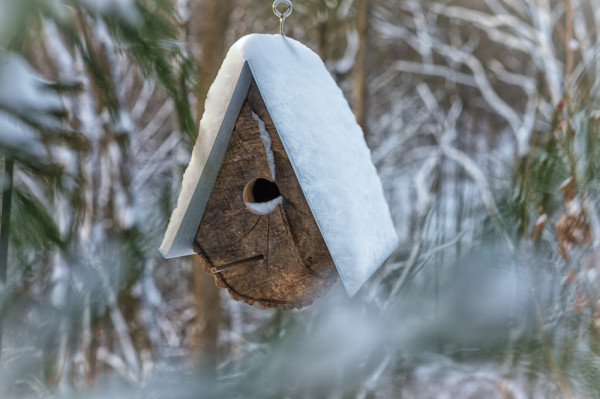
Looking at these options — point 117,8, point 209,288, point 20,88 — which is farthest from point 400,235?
point 20,88

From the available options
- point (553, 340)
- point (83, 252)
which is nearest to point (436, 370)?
point (553, 340)

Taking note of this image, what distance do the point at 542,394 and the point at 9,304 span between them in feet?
9.63

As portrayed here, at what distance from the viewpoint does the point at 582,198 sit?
2.44 metres

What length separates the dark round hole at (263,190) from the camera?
4.31 feet

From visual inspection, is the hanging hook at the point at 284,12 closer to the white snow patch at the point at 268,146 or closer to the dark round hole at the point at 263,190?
the white snow patch at the point at 268,146

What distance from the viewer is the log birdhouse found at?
998 millimetres

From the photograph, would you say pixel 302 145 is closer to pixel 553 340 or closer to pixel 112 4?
pixel 112 4

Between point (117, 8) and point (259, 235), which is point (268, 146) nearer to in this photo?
point (259, 235)

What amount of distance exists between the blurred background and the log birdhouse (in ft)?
3.47

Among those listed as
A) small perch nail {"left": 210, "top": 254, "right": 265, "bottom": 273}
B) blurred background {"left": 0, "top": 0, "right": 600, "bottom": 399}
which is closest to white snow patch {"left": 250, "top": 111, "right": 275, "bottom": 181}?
small perch nail {"left": 210, "top": 254, "right": 265, "bottom": 273}

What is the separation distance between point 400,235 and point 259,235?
107 inches

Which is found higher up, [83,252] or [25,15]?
[25,15]

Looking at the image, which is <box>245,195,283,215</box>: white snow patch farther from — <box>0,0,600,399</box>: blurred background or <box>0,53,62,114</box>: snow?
<box>0,0,600,399</box>: blurred background

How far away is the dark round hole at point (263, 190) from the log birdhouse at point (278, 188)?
0.02 meters
